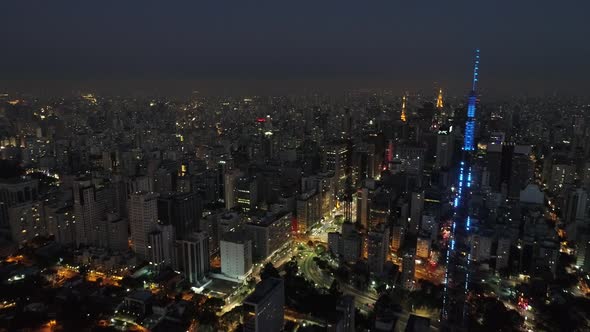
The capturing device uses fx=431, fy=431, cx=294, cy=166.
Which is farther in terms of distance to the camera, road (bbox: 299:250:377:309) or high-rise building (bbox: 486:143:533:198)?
high-rise building (bbox: 486:143:533:198)

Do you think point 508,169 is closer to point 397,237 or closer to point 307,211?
point 397,237

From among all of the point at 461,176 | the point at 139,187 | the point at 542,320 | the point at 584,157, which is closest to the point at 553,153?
the point at 584,157

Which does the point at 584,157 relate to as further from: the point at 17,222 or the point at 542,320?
the point at 17,222

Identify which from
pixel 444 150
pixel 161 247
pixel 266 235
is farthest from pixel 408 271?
pixel 444 150

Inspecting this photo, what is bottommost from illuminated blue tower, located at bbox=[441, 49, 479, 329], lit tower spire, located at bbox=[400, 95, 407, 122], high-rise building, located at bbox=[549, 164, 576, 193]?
illuminated blue tower, located at bbox=[441, 49, 479, 329]

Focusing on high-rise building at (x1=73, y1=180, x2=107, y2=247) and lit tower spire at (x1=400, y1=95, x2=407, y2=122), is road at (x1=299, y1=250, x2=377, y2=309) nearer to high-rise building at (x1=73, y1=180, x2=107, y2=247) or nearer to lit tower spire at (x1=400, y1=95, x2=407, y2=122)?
high-rise building at (x1=73, y1=180, x2=107, y2=247)

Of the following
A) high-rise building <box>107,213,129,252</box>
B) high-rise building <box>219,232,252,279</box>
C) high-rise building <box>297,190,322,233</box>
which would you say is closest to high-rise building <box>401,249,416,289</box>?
high-rise building <box>219,232,252,279</box>
